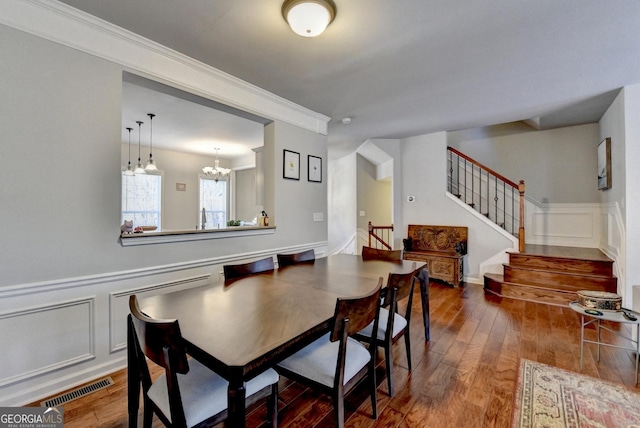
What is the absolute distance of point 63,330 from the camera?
1804 mm

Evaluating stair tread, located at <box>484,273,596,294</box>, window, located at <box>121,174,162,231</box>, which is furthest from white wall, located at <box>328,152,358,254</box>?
window, located at <box>121,174,162,231</box>

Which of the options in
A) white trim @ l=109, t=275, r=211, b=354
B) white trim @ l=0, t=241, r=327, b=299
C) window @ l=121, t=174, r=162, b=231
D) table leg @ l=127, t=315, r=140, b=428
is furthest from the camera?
window @ l=121, t=174, r=162, b=231

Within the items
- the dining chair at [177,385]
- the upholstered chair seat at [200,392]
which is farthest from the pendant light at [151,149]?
the upholstered chair seat at [200,392]

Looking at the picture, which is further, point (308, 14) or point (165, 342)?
point (308, 14)

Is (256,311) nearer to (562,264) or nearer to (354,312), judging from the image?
(354,312)

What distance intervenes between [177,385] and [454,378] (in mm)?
1825

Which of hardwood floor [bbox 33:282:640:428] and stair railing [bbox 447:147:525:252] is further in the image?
stair railing [bbox 447:147:525:252]

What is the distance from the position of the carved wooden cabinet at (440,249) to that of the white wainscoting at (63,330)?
3879mm

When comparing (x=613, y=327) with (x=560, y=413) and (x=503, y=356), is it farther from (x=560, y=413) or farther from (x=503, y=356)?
(x=560, y=413)

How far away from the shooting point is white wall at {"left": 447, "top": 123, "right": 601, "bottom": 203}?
456 centimetres

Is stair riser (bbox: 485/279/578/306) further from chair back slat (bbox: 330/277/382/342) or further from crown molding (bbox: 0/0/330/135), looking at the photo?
crown molding (bbox: 0/0/330/135)

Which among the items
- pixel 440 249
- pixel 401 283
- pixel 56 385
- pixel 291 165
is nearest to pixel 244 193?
pixel 291 165

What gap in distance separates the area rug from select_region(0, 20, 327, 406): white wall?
2.64m

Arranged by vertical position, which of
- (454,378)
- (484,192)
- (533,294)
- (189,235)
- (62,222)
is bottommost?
(454,378)
